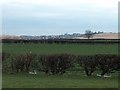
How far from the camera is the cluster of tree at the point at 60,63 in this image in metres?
19.4

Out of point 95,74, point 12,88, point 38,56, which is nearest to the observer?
point 12,88

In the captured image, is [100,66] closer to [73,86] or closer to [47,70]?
[47,70]

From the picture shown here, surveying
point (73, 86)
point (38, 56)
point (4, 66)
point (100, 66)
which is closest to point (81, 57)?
point (100, 66)

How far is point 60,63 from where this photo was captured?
19.9m

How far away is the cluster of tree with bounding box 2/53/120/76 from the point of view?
19422 mm

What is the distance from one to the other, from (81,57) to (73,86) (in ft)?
21.8

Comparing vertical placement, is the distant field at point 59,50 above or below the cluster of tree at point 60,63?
below

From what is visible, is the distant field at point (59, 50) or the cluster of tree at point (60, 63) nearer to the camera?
the cluster of tree at point (60, 63)

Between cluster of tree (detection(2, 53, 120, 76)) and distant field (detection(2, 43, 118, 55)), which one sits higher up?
cluster of tree (detection(2, 53, 120, 76))

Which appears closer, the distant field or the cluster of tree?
the cluster of tree

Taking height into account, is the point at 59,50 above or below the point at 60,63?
below

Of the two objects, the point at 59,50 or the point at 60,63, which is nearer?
the point at 60,63

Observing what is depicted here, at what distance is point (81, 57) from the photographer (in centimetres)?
2000

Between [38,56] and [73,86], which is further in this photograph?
[38,56]
